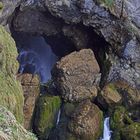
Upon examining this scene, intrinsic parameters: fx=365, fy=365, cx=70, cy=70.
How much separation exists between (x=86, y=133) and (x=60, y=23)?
784 cm

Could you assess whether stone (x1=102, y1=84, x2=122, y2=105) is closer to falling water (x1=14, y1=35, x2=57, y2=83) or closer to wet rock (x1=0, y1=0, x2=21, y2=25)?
falling water (x1=14, y1=35, x2=57, y2=83)

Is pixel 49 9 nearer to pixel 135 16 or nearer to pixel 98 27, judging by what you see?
pixel 98 27

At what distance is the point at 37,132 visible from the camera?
20016 millimetres

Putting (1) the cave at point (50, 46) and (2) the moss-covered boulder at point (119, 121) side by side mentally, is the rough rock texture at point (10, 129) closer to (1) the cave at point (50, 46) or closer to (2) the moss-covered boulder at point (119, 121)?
(2) the moss-covered boulder at point (119, 121)

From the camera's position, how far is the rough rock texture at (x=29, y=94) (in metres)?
19.9

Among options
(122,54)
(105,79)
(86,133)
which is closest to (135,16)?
(122,54)

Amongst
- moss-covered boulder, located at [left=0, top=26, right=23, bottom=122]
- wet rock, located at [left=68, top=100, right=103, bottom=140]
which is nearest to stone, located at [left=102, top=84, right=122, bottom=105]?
wet rock, located at [left=68, top=100, right=103, bottom=140]

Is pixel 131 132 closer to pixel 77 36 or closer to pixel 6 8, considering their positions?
pixel 77 36

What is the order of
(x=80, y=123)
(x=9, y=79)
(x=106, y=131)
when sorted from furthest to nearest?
(x=106, y=131), (x=80, y=123), (x=9, y=79)

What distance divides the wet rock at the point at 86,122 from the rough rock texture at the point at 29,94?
89.8 inches

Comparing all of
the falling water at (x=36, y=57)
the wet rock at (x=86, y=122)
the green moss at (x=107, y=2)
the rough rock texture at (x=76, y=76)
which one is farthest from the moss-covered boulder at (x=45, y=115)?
the green moss at (x=107, y=2)

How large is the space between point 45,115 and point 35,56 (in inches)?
283

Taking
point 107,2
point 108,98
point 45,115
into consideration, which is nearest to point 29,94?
point 45,115

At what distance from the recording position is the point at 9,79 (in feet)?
55.0
